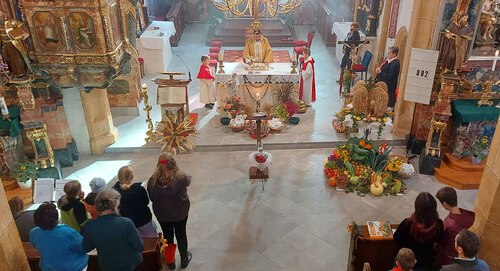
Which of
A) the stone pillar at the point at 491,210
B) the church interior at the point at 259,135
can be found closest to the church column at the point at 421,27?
the church interior at the point at 259,135

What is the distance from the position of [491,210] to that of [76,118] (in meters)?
7.63

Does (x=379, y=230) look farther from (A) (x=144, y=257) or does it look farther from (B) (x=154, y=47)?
(B) (x=154, y=47)

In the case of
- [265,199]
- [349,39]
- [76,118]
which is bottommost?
[265,199]

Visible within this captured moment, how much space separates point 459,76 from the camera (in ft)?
28.9

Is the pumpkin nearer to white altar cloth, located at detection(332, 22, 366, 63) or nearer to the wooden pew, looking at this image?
the wooden pew

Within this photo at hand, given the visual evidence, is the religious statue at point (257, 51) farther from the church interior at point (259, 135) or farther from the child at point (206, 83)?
the child at point (206, 83)

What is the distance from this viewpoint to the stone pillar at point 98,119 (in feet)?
30.8

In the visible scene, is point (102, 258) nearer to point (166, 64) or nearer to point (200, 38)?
point (166, 64)

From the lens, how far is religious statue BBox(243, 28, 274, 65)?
36.3 ft

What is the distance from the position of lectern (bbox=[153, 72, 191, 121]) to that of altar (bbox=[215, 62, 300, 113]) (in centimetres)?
127

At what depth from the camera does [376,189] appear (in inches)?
327

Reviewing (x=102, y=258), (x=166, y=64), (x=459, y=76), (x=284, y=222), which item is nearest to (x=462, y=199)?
(x=459, y=76)

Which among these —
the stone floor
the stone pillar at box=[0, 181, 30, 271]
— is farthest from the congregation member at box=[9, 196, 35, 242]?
the stone floor

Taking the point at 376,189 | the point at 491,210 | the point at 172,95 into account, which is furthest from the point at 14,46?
the point at 491,210
